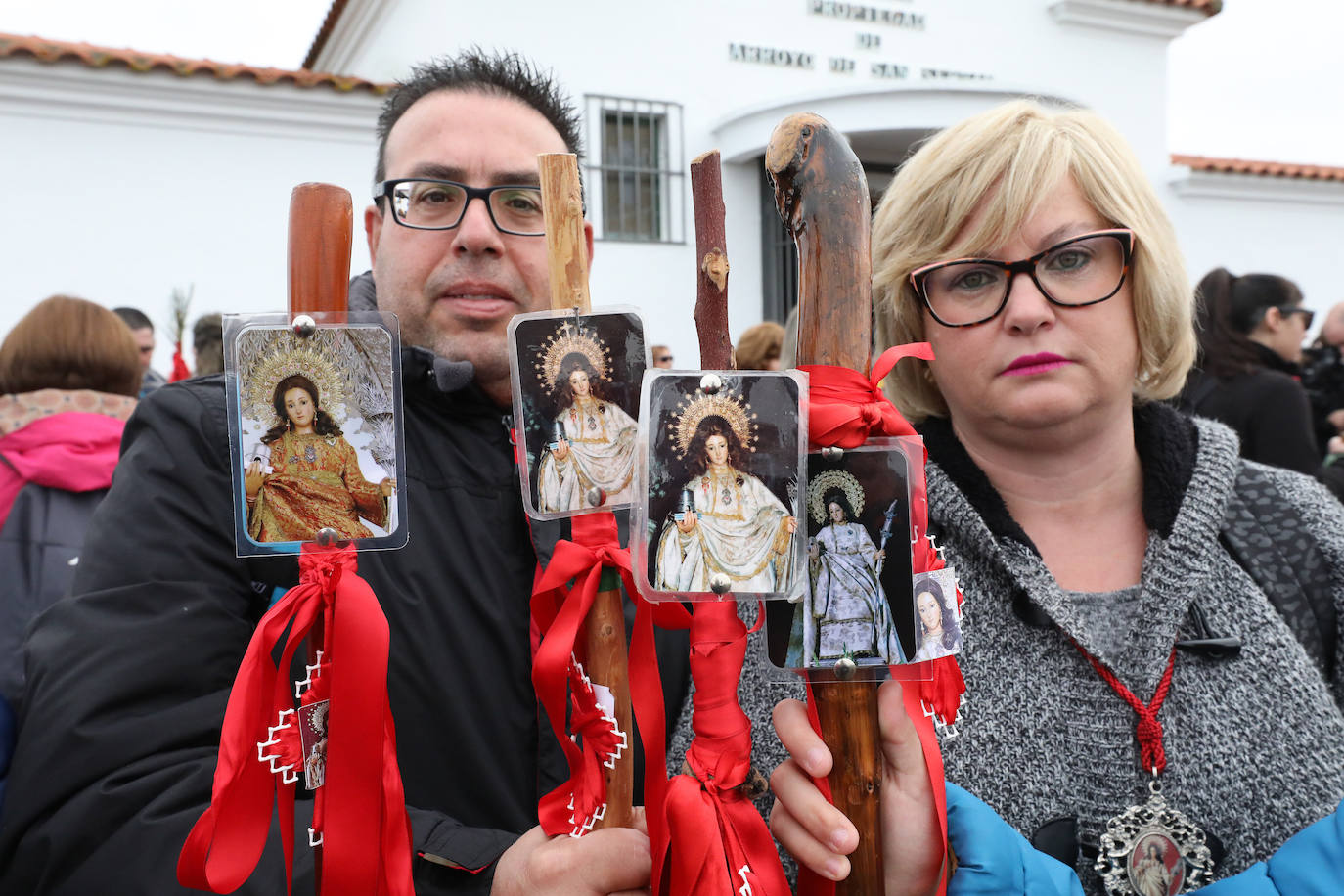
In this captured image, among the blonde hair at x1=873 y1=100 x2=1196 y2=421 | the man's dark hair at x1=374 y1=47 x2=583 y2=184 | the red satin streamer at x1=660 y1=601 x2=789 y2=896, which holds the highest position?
the man's dark hair at x1=374 y1=47 x2=583 y2=184

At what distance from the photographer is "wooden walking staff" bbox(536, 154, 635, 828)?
0.79 m

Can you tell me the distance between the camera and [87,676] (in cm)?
102

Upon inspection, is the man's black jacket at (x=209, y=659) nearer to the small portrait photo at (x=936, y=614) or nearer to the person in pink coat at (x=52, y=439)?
the small portrait photo at (x=936, y=614)

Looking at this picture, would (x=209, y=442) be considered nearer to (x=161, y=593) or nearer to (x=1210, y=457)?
(x=161, y=593)

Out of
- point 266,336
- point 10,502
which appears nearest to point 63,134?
point 10,502

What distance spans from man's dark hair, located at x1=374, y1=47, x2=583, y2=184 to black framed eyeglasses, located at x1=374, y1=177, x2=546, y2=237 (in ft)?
0.57

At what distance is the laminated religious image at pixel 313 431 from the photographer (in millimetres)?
766

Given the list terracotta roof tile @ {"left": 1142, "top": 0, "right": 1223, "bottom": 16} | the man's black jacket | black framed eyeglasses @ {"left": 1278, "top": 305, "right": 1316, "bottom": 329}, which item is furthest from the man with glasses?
terracotta roof tile @ {"left": 1142, "top": 0, "right": 1223, "bottom": 16}

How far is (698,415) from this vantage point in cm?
73

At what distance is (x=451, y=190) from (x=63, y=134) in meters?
6.14

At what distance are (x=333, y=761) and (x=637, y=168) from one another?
7.16 meters

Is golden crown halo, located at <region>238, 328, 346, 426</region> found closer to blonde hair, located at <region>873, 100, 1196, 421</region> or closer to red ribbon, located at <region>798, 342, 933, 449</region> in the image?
red ribbon, located at <region>798, 342, 933, 449</region>

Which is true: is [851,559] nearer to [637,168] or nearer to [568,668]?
[568,668]

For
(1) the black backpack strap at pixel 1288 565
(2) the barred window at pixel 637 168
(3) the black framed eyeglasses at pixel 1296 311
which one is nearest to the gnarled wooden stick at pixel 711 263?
(1) the black backpack strap at pixel 1288 565
